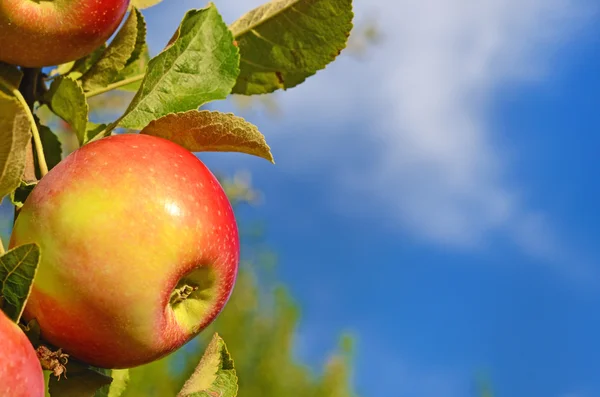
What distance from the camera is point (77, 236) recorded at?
2.02 ft

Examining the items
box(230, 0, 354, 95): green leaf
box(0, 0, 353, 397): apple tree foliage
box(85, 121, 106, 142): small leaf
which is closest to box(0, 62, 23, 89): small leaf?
box(0, 0, 353, 397): apple tree foliage

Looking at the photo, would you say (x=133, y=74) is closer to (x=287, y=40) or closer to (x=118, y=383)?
(x=287, y=40)

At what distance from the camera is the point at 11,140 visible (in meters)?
0.59

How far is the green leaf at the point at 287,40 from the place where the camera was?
80cm

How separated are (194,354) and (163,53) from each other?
6.65 metres

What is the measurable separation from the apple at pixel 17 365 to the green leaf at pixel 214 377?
5.9 inches

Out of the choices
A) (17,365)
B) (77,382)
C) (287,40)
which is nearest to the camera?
(17,365)

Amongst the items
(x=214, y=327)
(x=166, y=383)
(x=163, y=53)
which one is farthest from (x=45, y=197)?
(x=214, y=327)

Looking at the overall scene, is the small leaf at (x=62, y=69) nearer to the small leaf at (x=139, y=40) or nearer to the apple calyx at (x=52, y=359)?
the small leaf at (x=139, y=40)

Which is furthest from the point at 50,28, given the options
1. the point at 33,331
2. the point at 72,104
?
the point at 33,331

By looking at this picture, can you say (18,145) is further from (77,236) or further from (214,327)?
(214,327)

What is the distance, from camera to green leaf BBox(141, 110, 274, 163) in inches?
27.7

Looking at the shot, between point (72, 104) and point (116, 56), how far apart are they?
0.13 metres

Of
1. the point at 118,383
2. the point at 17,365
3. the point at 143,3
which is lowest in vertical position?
the point at 118,383
